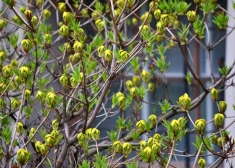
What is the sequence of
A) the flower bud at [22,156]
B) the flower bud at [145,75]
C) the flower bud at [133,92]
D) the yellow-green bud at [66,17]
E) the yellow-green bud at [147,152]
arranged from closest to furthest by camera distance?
the yellow-green bud at [147,152] → the flower bud at [22,156] → the yellow-green bud at [66,17] → the flower bud at [133,92] → the flower bud at [145,75]

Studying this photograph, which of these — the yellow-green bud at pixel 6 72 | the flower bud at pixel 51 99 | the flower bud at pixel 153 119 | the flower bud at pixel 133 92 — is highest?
the yellow-green bud at pixel 6 72

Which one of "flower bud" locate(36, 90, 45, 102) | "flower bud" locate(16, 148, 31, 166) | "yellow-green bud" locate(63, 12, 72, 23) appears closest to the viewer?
"flower bud" locate(16, 148, 31, 166)

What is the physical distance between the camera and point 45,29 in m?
2.89

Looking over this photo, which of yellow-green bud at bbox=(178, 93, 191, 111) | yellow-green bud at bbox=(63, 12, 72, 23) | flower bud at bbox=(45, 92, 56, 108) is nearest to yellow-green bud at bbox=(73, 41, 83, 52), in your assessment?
flower bud at bbox=(45, 92, 56, 108)

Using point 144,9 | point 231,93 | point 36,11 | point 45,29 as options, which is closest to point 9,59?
point 36,11

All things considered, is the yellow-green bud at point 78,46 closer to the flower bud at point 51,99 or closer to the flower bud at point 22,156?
the flower bud at point 51,99

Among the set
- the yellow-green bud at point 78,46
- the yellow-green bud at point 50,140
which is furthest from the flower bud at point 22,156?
the yellow-green bud at point 78,46

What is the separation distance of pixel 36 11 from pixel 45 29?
2.15ft

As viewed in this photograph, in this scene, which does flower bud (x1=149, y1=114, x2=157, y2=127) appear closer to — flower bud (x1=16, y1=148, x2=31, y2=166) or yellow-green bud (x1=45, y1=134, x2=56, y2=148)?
yellow-green bud (x1=45, y1=134, x2=56, y2=148)

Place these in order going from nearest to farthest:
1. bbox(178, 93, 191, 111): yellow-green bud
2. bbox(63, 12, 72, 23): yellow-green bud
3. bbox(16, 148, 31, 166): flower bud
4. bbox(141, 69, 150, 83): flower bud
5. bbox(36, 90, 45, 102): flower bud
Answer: bbox(16, 148, 31, 166): flower bud
bbox(178, 93, 191, 111): yellow-green bud
bbox(36, 90, 45, 102): flower bud
bbox(63, 12, 72, 23): yellow-green bud
bbox(141, 69, 150, 83): flower bud

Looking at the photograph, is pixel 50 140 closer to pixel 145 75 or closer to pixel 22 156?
pixel 22 156

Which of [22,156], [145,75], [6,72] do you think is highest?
[6,72]

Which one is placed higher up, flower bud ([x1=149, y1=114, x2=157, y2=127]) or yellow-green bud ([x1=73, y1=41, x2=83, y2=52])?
yellow-green bud ([x1=73, y1=41, x2=83, y2=52])

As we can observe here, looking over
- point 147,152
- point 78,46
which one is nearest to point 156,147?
point 147,152
